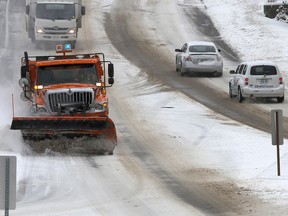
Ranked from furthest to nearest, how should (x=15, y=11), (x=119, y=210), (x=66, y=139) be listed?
(x=15, y=11), (x=66, y=139), (x=119, y=210)

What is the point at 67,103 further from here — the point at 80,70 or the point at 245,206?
the point at 245,206

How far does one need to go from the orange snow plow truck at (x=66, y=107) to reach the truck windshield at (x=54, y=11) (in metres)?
19.7

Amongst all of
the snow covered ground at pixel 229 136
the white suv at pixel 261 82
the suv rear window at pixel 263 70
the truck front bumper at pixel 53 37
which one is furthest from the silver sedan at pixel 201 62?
the truck front bumper at pixel 53 37

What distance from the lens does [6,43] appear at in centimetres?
4466

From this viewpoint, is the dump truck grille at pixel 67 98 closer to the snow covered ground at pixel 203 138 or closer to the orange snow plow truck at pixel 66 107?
the orange snow plow truck at pixel 66 107

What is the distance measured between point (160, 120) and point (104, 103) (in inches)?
200

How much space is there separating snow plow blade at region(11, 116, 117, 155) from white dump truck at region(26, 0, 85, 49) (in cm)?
2307

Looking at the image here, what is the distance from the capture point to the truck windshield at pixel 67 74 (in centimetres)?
2072

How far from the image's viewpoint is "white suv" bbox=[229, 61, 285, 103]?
29328 millimetres

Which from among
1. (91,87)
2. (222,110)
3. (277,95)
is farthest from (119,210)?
(277,95)

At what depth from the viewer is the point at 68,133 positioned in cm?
1892

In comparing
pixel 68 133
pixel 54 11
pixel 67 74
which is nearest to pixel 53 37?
pixel 54 11

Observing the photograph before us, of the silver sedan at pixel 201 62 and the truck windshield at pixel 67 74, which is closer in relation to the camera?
the truck windshield at pixel 67 74

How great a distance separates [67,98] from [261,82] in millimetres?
11090
